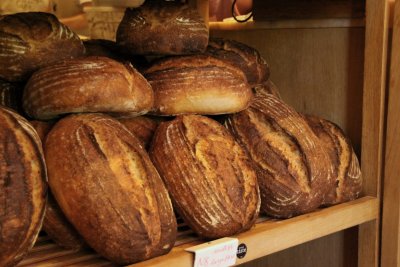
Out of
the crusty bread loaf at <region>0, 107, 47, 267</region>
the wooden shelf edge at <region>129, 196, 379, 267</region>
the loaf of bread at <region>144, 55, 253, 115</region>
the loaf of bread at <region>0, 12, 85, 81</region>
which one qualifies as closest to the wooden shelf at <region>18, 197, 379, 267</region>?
the wooden shelf edge at <region>129, 196, 379, 267</region>

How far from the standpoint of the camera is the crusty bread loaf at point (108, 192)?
1148 mm

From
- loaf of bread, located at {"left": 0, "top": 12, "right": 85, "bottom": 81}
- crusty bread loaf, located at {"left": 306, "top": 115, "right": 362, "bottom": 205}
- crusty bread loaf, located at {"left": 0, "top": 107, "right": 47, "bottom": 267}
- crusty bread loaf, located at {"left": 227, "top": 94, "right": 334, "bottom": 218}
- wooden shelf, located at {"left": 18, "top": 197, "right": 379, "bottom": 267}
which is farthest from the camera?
crusty bread loaf, located at {"left": 306, "top": 115, "right": 362, "bottom": 205}

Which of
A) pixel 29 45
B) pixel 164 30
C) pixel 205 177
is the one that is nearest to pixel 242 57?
pixel 164 30

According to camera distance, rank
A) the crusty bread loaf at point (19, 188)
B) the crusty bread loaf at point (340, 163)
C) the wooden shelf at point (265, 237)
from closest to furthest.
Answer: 1. the crusty bread loaf at point (19, 188)
2. the wooden shelf at point (265, 237)
3. the crusty bread loaf at point (340, 163)

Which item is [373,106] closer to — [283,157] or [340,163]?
[340,163]

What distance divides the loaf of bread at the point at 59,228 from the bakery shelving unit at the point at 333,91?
0.07ft

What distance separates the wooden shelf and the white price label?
0.02m

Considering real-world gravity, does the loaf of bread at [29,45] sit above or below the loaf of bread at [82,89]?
above

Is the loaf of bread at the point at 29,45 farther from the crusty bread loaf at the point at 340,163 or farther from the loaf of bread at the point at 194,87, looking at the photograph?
the crusty bread loaf at the point at 340,163

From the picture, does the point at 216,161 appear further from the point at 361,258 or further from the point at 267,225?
the point at 361,258

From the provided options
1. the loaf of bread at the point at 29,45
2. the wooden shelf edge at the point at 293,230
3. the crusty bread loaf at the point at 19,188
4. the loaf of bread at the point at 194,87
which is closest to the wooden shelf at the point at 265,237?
the wooden shelf edge at the point at 293,230

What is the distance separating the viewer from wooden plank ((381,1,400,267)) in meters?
1.61

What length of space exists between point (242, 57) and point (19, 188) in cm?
80

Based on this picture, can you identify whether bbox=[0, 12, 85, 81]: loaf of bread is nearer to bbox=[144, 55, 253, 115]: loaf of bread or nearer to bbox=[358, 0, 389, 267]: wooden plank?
bbox=[144, 55, 253, 115]: loaf of bread
